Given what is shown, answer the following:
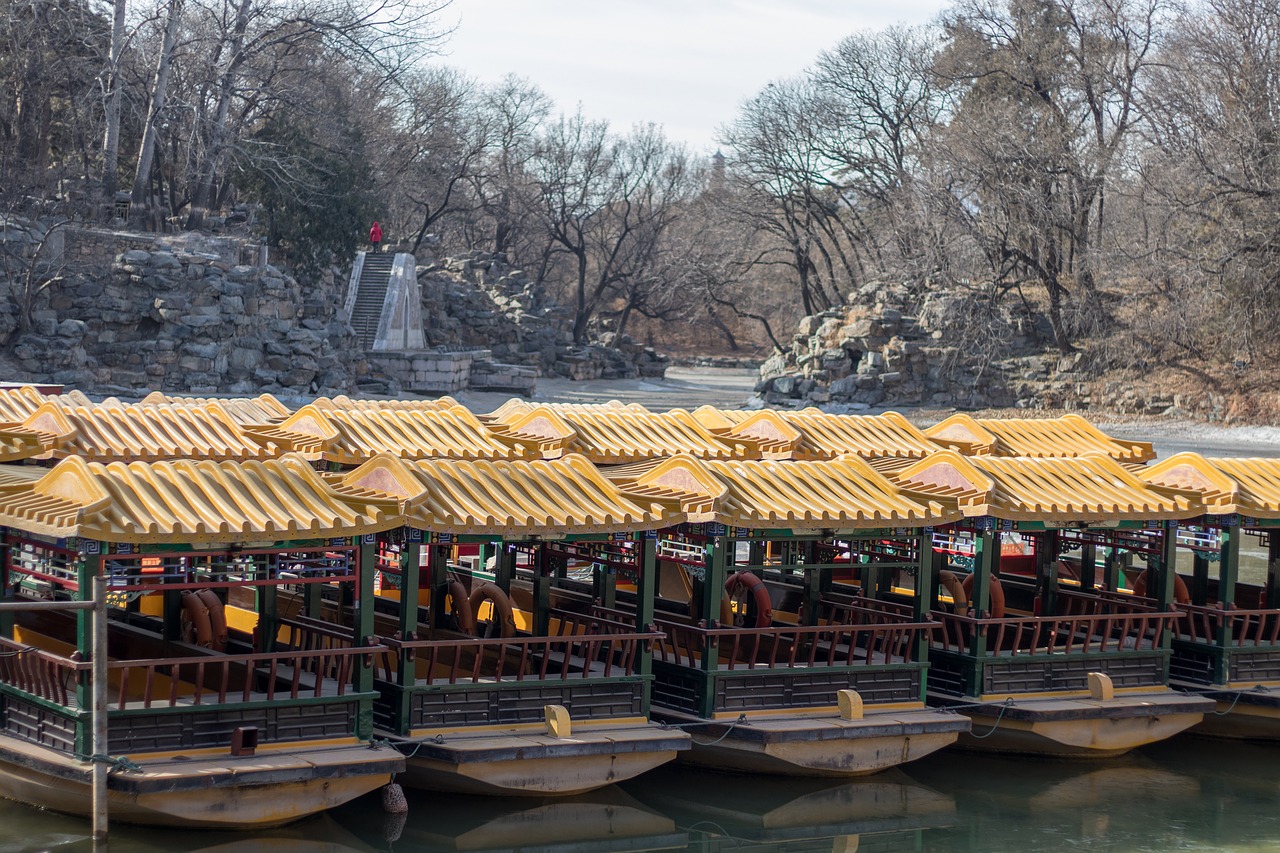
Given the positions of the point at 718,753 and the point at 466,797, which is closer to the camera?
the point at 466,797

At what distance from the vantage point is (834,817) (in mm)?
11664

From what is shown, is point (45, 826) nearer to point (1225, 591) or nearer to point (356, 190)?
point (1225, 591)

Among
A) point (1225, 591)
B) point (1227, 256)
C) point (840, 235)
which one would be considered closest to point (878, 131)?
point (840, 235)

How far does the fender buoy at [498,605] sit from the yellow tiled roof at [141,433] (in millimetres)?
4547

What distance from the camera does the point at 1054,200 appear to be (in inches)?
1688

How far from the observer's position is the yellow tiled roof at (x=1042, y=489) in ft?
42.1

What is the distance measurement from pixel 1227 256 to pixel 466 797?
33.0 metres

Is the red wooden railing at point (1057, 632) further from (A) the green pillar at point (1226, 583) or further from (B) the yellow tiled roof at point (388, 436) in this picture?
(B) the yellow tiled roof at point (388, 436)

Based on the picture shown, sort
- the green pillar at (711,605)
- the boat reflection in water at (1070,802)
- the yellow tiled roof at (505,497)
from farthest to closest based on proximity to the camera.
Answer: the green pillar at (711,605) < the boat reflection in water at (1070,802) < the yellow tiled roof at (505,497)

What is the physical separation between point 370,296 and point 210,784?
39.0 m

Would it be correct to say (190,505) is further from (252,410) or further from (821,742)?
(252,410)

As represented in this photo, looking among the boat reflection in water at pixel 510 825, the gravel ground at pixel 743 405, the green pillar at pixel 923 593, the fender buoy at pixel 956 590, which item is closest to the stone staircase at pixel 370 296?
the gravel ground at pixel 743 405

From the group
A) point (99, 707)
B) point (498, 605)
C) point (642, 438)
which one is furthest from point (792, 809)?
point (642, 438)

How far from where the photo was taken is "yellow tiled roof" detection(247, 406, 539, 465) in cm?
1650
